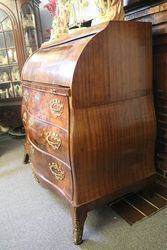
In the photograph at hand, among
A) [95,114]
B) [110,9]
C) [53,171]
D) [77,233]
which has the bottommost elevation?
[77,233]

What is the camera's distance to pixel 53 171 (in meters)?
1.48

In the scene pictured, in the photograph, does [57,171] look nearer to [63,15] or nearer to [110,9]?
[110,9]

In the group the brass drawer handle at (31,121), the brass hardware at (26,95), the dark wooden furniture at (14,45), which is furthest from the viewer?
the dark wooden furniture at (14,45)

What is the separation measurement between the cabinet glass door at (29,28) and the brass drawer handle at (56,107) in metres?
2.10

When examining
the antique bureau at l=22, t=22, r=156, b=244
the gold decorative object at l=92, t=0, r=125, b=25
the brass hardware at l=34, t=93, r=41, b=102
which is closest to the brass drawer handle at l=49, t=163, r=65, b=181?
the antique bureau at l=22, t=22, r=156, b=244

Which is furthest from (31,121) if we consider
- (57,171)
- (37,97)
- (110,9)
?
(110,9)

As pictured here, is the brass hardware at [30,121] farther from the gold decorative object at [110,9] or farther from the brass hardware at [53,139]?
the gold decorative object at [110,9]

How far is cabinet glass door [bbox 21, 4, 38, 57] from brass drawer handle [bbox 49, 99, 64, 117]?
2.10m

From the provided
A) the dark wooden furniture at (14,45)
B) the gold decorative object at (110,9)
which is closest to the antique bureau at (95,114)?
the gold decorative object at (110,9)

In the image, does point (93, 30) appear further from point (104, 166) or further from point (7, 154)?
point (7, 154)

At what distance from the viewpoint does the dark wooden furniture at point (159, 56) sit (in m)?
1.45

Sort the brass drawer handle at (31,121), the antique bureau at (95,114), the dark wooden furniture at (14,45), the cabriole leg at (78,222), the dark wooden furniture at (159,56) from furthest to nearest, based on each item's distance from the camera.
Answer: the dark wooden furniture at (14,45) < the brass drawer handle at (31,121) < the dark wooden furniture at (159,56) < the cabriole leg at (78,222) < the antique bureau at (95,114)

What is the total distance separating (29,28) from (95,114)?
7.75ft

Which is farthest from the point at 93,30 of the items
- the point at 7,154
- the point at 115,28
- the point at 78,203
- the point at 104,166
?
the point at 7,154
